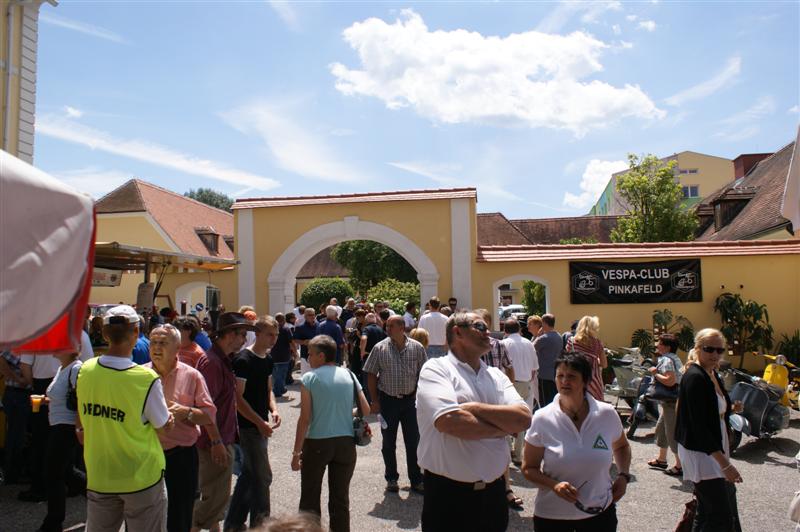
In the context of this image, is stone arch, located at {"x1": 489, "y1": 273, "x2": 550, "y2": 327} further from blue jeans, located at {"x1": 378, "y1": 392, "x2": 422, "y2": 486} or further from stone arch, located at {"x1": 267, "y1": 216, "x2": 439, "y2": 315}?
blue jeans, located at {"x1": 378, "y1": 392, "x2": 422, "y2": 486}

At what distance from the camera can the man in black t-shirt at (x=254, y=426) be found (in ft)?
15.4

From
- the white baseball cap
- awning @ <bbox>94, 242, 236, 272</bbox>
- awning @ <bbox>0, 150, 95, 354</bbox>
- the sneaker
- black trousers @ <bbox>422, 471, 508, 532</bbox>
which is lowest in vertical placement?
the sneaker

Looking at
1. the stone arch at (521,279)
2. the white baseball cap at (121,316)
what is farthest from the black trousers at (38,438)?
the stone arch at (521,279)

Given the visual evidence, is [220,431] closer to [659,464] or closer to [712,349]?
[712,349]

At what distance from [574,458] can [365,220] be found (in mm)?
14291

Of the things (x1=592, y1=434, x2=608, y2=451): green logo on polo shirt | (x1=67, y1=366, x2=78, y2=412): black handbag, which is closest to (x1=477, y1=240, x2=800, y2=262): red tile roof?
(x1=67, y1=366, x2=78, y2=412): black handbag

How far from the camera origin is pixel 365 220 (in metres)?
17.3

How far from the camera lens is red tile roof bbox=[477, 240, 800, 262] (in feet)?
51.0

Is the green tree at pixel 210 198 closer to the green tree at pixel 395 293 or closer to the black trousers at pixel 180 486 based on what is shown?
the green tree at pixel 395 293

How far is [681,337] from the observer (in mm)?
15039

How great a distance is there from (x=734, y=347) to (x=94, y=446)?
49.6 ft

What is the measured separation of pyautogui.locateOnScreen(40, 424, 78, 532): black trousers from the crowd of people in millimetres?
11

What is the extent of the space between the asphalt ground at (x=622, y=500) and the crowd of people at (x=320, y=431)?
10.7 inches

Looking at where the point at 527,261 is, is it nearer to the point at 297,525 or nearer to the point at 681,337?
the point at 681,337
